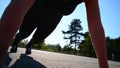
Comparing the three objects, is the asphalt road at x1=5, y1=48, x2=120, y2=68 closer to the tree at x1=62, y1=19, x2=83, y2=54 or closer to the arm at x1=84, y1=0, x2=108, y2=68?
the arm at x1=84, y1=0, x2=108, y2=68

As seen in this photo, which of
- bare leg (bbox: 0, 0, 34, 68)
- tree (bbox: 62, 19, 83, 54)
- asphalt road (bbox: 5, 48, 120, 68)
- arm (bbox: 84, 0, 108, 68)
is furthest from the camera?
tree (bbox: 62, 19, 83, 54)

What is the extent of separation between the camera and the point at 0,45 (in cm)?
180

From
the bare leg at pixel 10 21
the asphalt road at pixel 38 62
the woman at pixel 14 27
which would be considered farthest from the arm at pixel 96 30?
the asphalt road at pixel 38 62

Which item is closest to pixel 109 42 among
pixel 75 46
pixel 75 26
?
pixel 75 46

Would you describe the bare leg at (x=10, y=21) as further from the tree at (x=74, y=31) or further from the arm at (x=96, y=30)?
the tree at (x=74, y=31)

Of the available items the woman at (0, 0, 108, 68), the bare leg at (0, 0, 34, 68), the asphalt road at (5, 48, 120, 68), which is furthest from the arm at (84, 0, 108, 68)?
the asphalt road at (5, 48, 120, 68)

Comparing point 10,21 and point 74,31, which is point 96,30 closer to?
point 10,21

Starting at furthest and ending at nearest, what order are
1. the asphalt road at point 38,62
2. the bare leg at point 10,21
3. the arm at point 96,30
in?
1. the asphalt road at point 38,62
2. the arm at point 96,30
3. the bare leg at point 10,21

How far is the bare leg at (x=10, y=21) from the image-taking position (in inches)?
71.7

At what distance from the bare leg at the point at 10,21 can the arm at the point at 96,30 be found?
91 centimetres

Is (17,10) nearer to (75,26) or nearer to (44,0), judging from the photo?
(44,0)

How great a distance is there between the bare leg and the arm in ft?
2.99

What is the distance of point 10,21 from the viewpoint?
6.24 ft

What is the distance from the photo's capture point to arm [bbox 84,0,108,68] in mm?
2477
